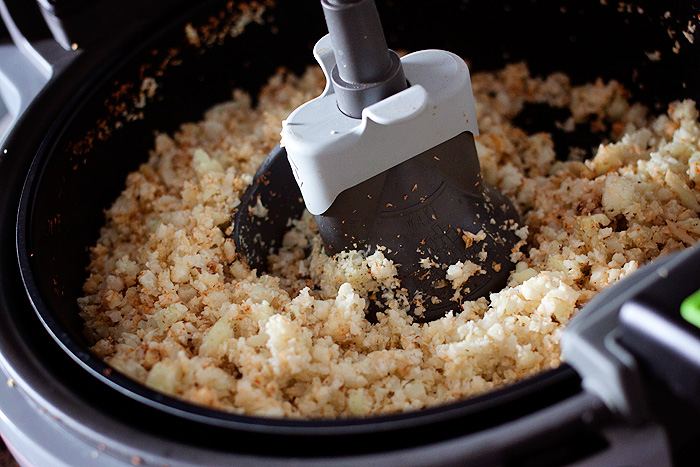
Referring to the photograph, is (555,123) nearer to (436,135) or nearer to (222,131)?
(436,135)

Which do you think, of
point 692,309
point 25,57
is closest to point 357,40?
point 692,309

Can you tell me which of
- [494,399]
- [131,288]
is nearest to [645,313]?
[494,399]

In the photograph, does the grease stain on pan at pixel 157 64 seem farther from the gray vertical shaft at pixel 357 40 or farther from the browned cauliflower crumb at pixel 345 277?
the gray vertical shaft at pixel 357 40

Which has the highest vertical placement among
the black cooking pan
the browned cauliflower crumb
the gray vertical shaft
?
the gray vertical shaft

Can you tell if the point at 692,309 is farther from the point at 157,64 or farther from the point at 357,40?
the point at 157,64

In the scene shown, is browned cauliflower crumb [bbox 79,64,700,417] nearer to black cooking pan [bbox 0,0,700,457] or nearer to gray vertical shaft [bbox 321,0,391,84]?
black cooking pan [bbox 0,0,700,457]

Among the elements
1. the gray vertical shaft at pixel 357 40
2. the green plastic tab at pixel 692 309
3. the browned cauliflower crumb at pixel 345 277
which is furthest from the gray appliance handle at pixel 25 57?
the green plastic tab at pixel 692 309

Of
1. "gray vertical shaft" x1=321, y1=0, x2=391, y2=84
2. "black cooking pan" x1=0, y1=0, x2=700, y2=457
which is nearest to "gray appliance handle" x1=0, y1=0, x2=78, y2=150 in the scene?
"black cooking pan" x1=0, y1=0, x2=700, y2=457
